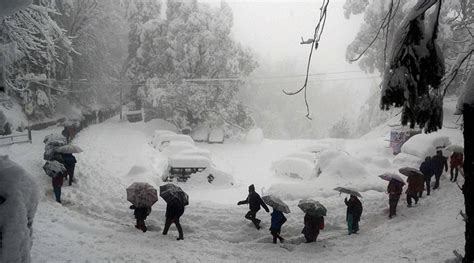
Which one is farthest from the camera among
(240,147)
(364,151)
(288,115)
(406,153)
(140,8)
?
(288,115)

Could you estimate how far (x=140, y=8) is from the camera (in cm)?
3644

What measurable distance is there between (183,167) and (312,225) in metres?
9.87

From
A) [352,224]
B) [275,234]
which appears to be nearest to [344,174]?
[352,224]

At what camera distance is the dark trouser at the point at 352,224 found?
10331mm

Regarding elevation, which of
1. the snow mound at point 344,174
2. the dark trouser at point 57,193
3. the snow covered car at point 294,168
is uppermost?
the dark trouser at point 57,193

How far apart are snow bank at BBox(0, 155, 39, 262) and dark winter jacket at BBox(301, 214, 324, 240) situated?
6545 mm

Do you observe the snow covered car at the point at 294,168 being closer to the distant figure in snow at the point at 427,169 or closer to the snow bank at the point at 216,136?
the distant figure in snow at the point at 427,169

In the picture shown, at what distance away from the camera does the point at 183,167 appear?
60.6 feet

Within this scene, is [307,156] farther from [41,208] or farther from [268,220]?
[41,208]

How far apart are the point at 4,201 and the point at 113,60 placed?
43.0 meters

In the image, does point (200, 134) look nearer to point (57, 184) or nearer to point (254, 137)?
point (254, 137)

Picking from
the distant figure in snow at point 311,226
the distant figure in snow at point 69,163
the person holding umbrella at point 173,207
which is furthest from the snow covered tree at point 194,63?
the distant figure in snow at point 311,226

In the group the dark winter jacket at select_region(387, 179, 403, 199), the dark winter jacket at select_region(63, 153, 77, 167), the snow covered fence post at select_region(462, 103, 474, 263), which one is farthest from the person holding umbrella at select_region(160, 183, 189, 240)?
the snow covered fence post at select_region(462, 103, 474, 263)

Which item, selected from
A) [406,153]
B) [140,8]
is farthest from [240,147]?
[140,8]
